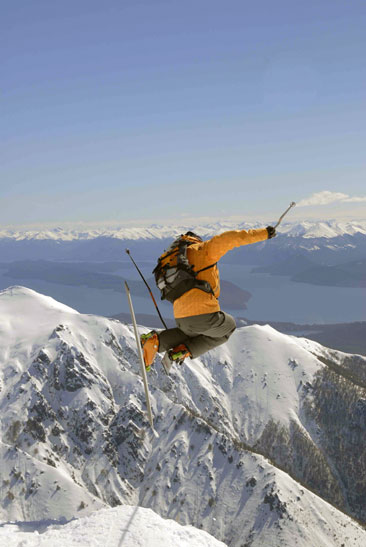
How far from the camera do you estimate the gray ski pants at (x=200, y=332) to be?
33.6ft

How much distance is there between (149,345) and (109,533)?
633 centimetres

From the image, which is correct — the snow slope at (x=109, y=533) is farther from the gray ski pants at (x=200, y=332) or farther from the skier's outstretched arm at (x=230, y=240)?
the skier's outstretched arm at (x=230, y=240)

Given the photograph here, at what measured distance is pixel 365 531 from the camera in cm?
15512

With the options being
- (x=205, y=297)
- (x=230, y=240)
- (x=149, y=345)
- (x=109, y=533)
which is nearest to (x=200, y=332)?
(x=205, y=297)

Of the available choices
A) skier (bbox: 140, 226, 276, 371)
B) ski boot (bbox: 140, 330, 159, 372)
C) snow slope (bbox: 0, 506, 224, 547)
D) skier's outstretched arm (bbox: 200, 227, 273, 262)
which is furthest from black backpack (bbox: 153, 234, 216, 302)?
snow slope (bbox: 0, 506, 224, 547)

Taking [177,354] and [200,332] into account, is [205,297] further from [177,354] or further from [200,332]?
[177,354]

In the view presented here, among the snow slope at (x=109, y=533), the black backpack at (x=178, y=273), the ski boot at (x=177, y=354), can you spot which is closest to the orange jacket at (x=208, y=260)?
the black backpack at (x=178, y=273)

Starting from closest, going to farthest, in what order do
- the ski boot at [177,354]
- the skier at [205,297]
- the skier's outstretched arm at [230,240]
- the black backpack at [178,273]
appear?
the skier's outstretched arm at [230,240], the skier at [205,297], the black backpack at [178,273], the ski boot at [177,354]

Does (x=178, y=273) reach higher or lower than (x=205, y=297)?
higher

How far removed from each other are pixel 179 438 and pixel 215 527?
4127cm

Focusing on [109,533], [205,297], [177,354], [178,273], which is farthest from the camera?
[109,533]

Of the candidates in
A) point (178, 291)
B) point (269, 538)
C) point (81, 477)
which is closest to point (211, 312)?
point (178, 291)

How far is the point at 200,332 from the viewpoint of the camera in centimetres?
1070

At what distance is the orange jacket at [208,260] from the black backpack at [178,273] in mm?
146
